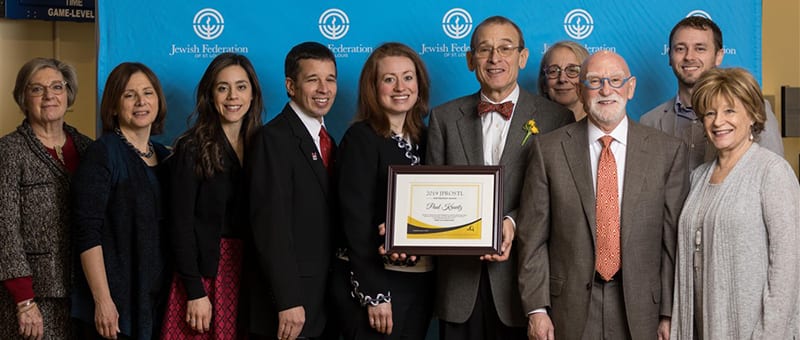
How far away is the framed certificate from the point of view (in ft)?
10.4

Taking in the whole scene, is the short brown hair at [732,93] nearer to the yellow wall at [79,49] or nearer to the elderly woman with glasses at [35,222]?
the elderly woman with glasses at [35,222]

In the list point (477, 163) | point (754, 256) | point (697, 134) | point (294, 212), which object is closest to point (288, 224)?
point (294, 212)

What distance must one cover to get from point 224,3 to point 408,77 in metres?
1.73

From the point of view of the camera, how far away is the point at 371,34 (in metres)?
4.71

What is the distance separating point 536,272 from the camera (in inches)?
124

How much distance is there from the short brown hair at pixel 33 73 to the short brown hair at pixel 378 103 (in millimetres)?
1364

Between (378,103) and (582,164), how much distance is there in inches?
34.3

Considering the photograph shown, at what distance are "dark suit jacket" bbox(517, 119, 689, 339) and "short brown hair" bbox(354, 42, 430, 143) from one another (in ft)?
1.96

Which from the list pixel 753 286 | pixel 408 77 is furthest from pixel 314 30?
pixel 753 286

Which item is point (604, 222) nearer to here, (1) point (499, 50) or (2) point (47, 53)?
(1) point (499, 50)

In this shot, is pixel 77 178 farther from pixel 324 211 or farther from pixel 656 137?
pixel 656 137

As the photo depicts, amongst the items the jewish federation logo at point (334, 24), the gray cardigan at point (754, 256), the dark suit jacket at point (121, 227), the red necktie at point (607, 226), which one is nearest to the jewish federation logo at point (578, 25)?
the jewish federation logo at point (334, 24)

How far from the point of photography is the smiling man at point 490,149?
3338mm

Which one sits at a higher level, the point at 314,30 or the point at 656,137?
the point at 314,30
